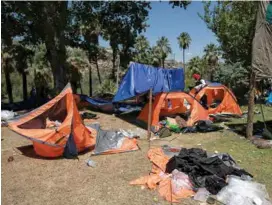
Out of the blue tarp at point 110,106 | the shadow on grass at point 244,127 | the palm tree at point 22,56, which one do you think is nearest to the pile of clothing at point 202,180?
the shadow on grass at point 244,127

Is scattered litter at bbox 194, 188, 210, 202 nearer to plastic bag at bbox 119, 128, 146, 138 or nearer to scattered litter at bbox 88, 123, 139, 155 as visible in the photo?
scattered litter at bbox 88, 123, 139, 155

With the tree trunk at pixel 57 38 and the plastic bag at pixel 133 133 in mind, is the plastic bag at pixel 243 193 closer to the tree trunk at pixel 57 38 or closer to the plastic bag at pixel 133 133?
the plastic bag at pixel 133 133

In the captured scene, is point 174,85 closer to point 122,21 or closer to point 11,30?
point 122,21

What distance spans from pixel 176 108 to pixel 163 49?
28622 millimetres

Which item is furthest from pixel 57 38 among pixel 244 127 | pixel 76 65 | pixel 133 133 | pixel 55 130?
pixel 76 65

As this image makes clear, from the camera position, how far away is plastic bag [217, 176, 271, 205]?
17.4 feet

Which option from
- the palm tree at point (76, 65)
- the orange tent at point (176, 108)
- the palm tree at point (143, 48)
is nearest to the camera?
the orange tent at point (176, 108)

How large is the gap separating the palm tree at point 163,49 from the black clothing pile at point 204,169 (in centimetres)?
3304

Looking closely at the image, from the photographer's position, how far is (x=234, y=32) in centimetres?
1777

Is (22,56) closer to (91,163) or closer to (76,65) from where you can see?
(76,65)

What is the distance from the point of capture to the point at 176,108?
1312 cm

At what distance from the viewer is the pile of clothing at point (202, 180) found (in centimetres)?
553

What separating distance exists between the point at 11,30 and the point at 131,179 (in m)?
13.3

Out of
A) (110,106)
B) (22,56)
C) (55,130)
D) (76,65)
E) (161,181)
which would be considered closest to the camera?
(161,181)
